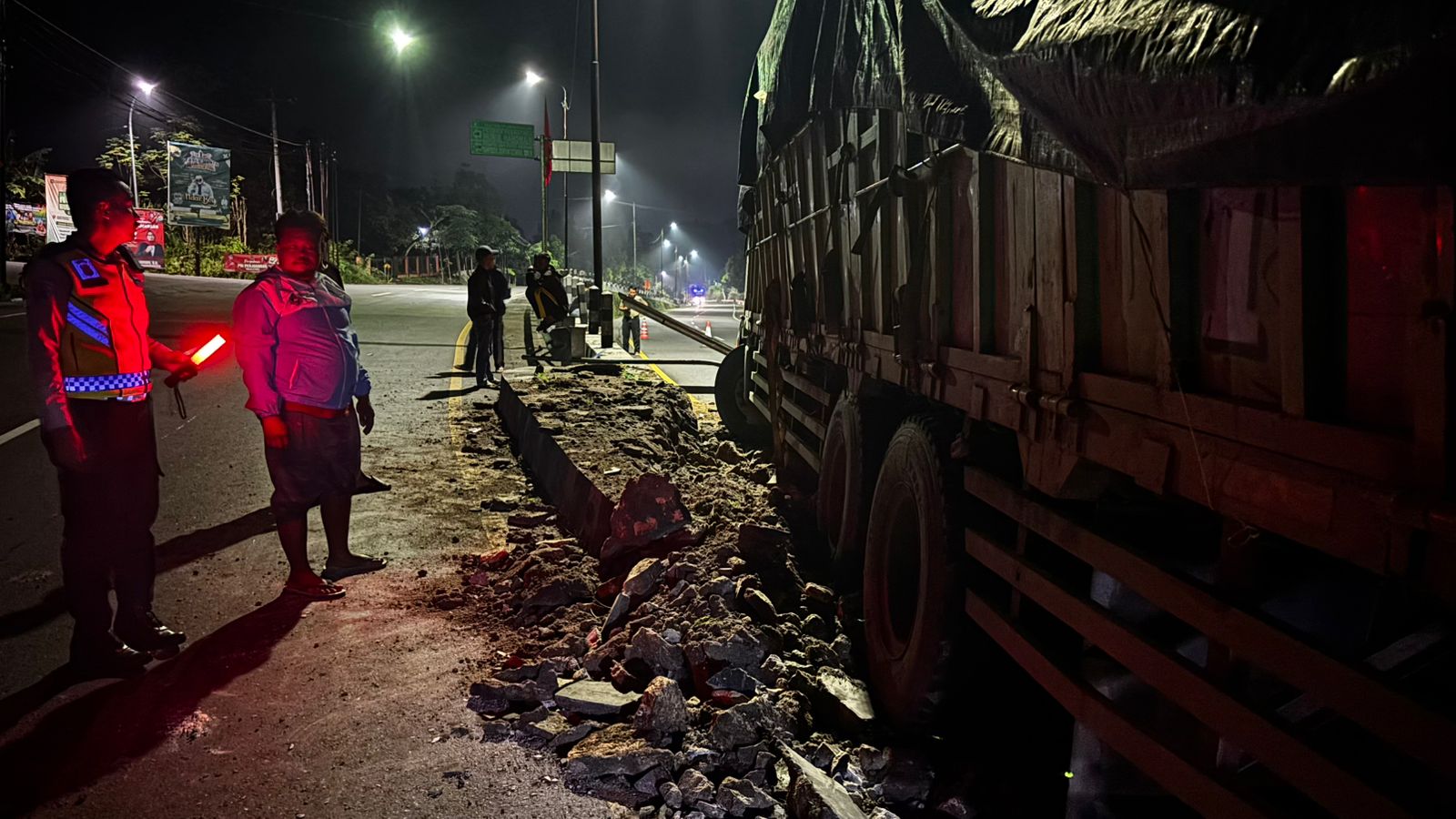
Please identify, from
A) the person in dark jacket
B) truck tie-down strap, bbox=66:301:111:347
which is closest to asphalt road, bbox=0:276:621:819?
truck tie-down strap, bbox=66:301:111:347

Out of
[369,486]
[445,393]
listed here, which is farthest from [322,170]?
[369,486]

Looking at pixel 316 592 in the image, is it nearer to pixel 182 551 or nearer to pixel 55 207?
pixel 182 551

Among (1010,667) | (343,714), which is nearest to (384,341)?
(343,714)

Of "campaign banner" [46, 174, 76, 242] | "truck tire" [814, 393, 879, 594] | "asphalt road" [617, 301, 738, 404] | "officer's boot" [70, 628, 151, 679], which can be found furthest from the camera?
"campaign banner" [46, 174, 76, 242]

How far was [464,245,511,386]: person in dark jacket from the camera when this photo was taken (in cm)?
1273

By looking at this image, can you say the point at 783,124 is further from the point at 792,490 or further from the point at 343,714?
the point at 343,714

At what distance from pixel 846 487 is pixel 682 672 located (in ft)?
5.07

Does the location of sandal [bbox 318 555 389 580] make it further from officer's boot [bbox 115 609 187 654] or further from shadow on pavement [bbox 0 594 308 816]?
officer's boot [bbox 115 609 187 654]

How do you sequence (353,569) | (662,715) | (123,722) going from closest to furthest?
(662,715) < (123,722) < (353,569)

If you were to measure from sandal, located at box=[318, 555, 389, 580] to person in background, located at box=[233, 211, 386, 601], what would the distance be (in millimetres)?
103

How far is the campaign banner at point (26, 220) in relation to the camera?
42.8 meters

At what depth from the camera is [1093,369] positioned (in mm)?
2678

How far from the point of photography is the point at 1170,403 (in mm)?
2203

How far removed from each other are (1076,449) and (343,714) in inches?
111
